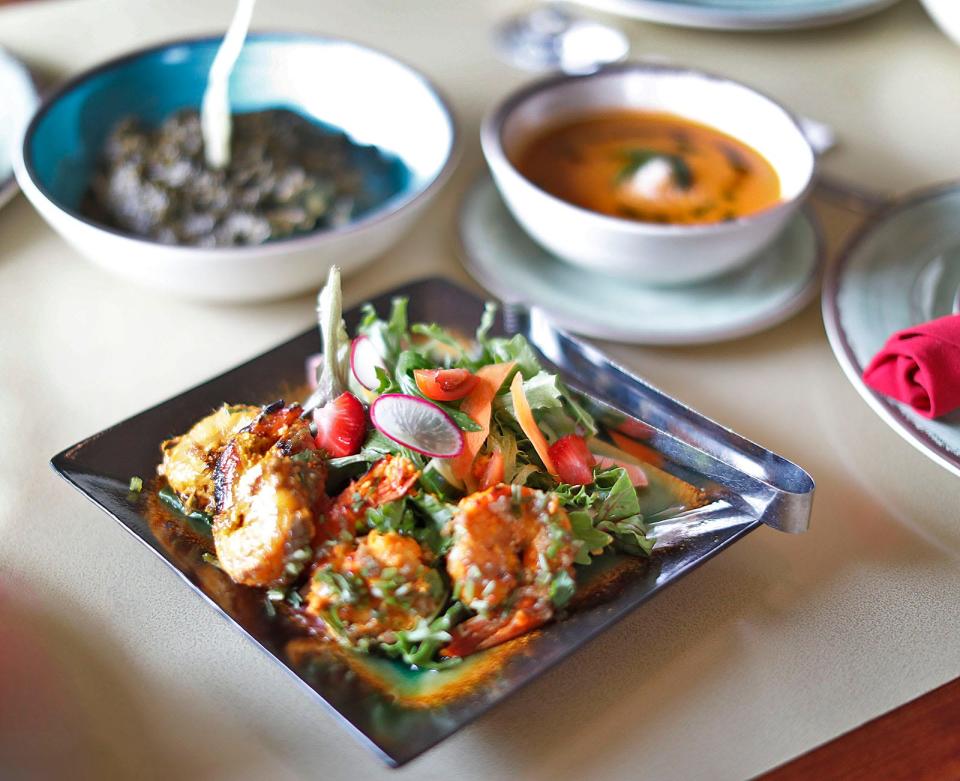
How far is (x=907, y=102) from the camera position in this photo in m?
1.83

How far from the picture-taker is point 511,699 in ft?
2.87

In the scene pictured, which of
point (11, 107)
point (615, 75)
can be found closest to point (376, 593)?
point (615, 75)

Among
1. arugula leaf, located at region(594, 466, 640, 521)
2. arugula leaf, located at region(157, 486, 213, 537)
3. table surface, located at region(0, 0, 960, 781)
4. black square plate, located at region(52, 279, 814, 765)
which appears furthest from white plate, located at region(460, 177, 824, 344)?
arugula leaf, located at region(157, 486, 213, 537)

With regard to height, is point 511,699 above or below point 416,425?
below

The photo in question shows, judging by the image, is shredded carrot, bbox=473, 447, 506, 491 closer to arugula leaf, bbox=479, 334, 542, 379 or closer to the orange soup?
arugula leaf, bbox=479, 334, 542, 379

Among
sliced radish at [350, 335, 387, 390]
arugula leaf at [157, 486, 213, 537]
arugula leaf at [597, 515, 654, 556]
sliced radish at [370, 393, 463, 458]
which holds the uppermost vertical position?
sliced radish at [370, 393, 463, 458]

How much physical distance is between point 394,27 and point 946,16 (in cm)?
104

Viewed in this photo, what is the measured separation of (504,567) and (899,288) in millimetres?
775

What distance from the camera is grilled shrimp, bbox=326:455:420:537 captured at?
90 centimetres

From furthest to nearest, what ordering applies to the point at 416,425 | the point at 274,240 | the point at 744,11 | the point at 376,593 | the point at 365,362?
the point at 744,11
the point at 274,240
the point at 365,362
the point at 416,425
the point at 376,593

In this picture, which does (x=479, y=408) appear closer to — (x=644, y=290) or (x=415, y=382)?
(x=415, y=382)

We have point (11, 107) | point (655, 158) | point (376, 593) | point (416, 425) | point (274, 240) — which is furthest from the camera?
point (11, 107)

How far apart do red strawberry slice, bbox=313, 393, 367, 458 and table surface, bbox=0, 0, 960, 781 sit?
0.65 feet

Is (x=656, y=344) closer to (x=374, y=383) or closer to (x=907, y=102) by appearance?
(x=374, y=383)
